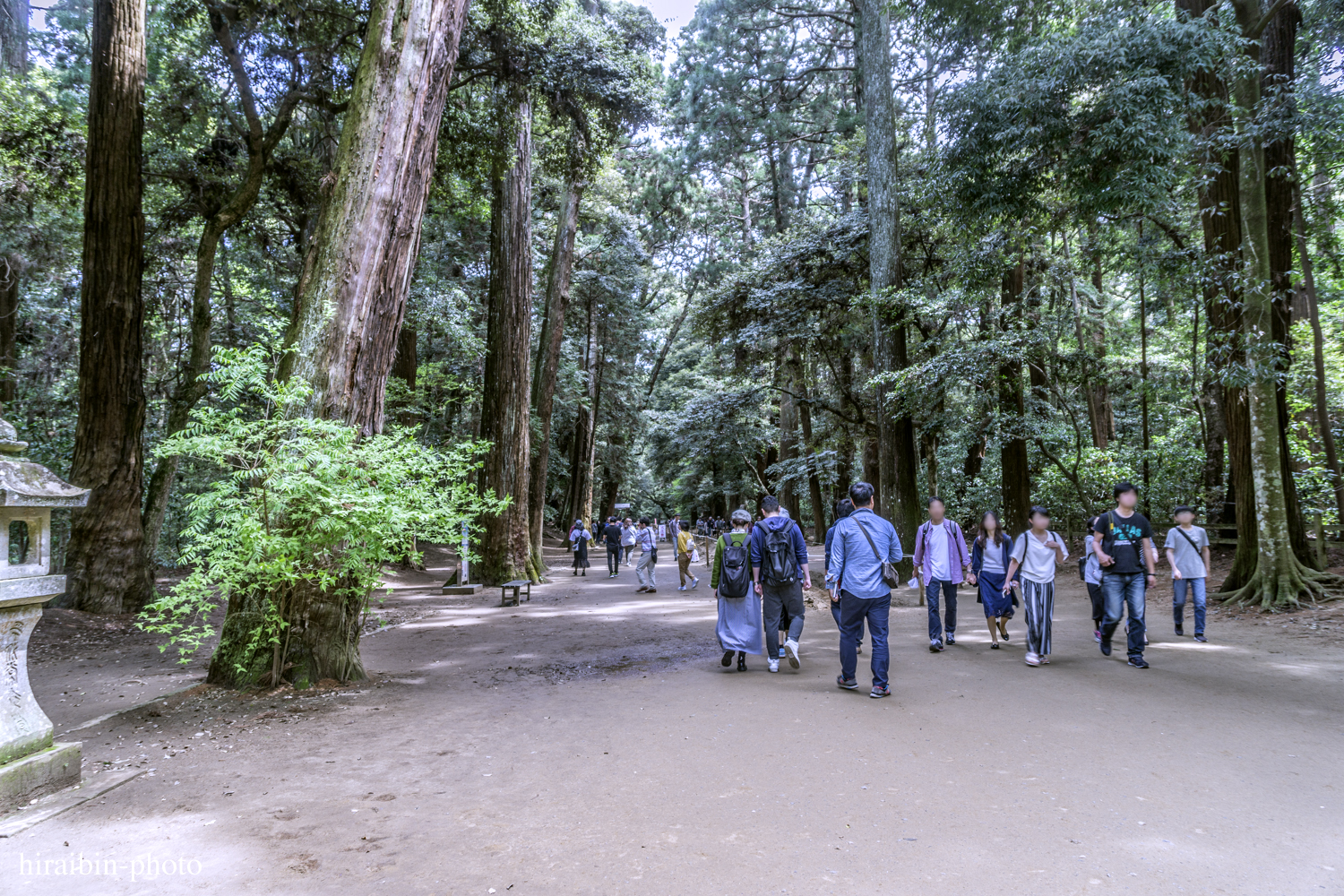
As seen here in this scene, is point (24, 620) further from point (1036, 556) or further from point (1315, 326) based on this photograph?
point (1315, 326)

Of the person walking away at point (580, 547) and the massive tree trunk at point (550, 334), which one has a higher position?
the massive tree trunk at point (550, 334)

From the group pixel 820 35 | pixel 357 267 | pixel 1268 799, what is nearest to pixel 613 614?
pixel 357 267

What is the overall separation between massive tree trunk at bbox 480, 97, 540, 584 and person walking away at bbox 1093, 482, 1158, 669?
37.7ft

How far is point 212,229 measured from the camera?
38.0 ft

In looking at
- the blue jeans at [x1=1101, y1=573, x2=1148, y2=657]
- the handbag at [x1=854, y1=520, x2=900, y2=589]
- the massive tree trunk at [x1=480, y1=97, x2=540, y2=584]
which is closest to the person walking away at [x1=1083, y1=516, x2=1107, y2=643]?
the blue jeans at [x1=1101, y1=573, x2=1148, y2=657]

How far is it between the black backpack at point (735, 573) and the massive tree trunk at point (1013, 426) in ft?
26.9

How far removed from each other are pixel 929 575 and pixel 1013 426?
667 centimetres

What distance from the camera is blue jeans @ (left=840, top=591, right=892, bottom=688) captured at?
20.4ft

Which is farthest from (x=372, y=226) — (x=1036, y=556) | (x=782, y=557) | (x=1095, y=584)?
(x=1095, y=584)

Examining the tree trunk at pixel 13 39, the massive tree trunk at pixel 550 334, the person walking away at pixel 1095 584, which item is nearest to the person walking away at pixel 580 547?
the massive tree trunk at pixel 550 334

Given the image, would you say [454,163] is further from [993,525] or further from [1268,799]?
[1268,799]

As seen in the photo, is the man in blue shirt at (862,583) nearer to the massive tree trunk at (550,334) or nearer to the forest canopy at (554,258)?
the forest canopy at (554,258)

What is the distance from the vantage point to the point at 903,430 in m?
14.8

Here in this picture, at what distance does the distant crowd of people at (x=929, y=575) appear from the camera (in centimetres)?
648
